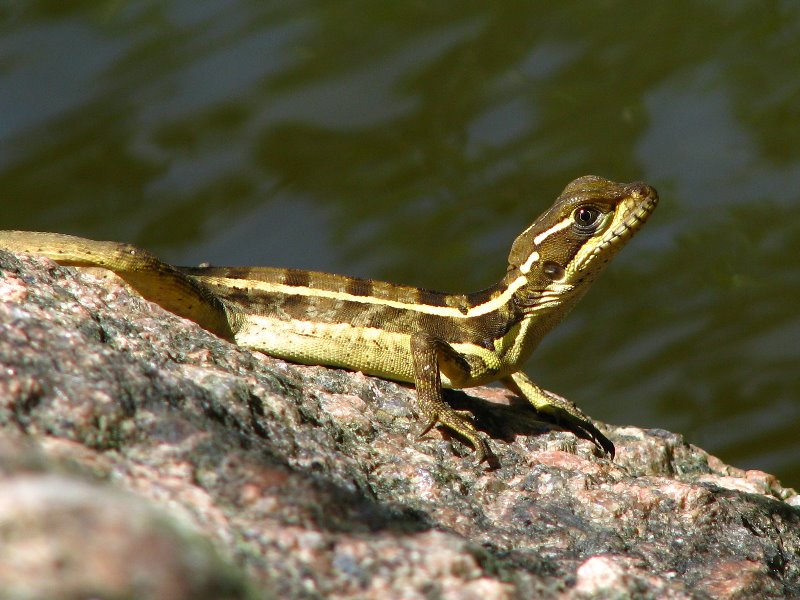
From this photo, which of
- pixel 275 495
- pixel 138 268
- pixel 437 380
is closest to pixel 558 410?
pixel 437 380

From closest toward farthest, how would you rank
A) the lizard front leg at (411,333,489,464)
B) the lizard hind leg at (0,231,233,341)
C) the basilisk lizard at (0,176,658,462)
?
the lizard front leg at (411,333,489,464)
the lizard hind leg at (0,231,233,341)
the basilisk lizard at (0,176,658,462)

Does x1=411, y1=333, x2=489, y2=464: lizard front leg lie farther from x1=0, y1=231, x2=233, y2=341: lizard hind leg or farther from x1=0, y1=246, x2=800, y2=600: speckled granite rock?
x1=0, y1=231, x2=233, y2=341: lizard hind leg

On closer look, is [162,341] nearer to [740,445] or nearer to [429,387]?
[429,387]

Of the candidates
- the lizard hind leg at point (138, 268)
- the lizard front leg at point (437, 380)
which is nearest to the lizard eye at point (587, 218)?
the lizard front leg at point (437, 380)

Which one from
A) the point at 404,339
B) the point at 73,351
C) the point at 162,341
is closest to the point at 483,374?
the point at 404,339

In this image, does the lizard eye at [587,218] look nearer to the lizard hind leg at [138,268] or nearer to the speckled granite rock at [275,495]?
the speckled granite rock at [275,495]

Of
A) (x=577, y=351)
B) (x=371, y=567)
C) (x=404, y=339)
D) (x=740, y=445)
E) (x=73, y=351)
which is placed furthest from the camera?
(x=577, y=351)

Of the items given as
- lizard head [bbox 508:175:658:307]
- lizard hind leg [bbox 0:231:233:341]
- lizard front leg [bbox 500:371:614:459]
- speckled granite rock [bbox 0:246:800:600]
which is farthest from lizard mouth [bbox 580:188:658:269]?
lizard hind leg [bbox 0:231:233:341]
